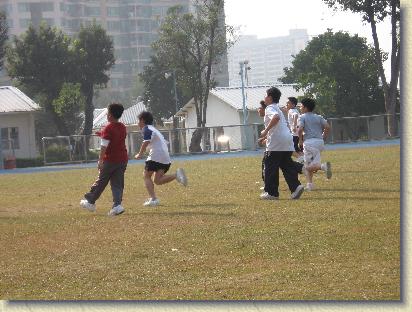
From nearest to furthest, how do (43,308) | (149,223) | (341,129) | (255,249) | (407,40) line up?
(407,40) → (43,308) → (255,249) → (149,223) → (341,129)

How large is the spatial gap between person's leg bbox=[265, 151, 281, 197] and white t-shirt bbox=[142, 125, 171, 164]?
153 cm

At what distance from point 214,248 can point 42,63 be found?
44.9 m

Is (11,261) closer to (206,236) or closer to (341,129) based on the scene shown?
(206,236)

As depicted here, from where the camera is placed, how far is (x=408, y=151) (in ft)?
17.1

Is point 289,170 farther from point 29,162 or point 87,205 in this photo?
point 29,162

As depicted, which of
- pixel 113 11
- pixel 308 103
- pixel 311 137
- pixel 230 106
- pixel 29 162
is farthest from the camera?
pixel 113 11

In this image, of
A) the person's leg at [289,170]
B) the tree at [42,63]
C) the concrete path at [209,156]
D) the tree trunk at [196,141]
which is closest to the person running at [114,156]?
the person's leg at [289,170]

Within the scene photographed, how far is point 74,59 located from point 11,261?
4412 centimetres

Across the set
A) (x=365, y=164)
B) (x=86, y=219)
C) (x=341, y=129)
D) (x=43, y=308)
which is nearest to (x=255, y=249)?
(x=43, y=308)

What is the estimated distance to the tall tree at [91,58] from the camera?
2062 inches

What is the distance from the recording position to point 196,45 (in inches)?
1951

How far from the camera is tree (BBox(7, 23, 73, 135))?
51250 mm

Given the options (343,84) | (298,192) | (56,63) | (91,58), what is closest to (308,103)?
(298,192)

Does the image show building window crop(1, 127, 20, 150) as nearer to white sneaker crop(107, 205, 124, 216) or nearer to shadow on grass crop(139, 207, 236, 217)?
white sneaker crop(107, 205, 124, 216)
